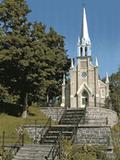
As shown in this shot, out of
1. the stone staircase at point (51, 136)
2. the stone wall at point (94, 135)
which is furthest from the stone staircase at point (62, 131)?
the stone wall at point (94, 135)

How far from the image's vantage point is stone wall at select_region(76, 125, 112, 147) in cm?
2811

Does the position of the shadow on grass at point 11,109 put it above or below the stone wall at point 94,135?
above

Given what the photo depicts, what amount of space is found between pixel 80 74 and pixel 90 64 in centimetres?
202

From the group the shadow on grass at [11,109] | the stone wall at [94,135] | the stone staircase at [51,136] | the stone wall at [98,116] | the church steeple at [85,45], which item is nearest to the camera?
the stone staircase at [51,136]

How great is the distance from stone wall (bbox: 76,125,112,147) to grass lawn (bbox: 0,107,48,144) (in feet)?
15.2

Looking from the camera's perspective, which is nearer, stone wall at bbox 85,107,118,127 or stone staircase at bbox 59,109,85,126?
stone staircase at bbox 59,109,85,126

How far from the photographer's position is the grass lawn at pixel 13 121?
3085 centimetres

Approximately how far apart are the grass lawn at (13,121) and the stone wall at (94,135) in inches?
182

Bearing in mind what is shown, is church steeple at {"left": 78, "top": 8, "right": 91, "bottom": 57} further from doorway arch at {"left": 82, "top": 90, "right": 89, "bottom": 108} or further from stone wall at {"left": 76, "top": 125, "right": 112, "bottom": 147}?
stone wall at {"left": 76, "top": 125, "right": 112, "bottom": 147}

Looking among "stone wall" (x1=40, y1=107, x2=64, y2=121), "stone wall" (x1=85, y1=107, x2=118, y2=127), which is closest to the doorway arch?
"stone wall" (x1=85, y1=107, x2=118, y2=127)

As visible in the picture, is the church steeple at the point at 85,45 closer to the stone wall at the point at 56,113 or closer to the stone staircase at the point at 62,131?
the stone wall at the point at 56,113

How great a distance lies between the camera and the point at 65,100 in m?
59.6

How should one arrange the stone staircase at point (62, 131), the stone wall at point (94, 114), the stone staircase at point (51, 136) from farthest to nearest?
the stone wall at point (94, 114)
the stone staircase at point (62, 131)
the stone staircase at point (51, 136)

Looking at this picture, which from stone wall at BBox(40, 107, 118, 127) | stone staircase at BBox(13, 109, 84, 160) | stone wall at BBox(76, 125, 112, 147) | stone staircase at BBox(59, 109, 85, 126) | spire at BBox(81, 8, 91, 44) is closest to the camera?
stone staircase at BBox(13, 109, 84, 160)
